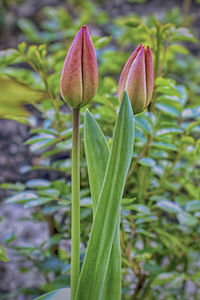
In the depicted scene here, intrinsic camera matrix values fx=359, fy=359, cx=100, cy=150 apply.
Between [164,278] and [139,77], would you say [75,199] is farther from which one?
[164,278]

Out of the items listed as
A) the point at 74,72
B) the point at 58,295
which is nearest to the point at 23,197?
the point at 58,295

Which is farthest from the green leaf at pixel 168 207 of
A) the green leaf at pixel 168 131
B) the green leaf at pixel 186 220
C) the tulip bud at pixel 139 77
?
the tulip bud at pixel 139 77

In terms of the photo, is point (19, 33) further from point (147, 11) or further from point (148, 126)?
point (148, 126)

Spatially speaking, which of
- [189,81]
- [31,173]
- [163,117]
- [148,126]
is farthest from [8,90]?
[189,81]

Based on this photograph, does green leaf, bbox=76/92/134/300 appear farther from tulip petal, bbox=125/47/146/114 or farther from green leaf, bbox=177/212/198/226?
green leaf, bbox=177/212/198/226

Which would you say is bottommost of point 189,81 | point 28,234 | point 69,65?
point 28,234

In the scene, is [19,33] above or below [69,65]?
above

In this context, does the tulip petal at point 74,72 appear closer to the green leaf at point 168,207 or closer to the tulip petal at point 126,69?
the tulip petal at point 126,69
